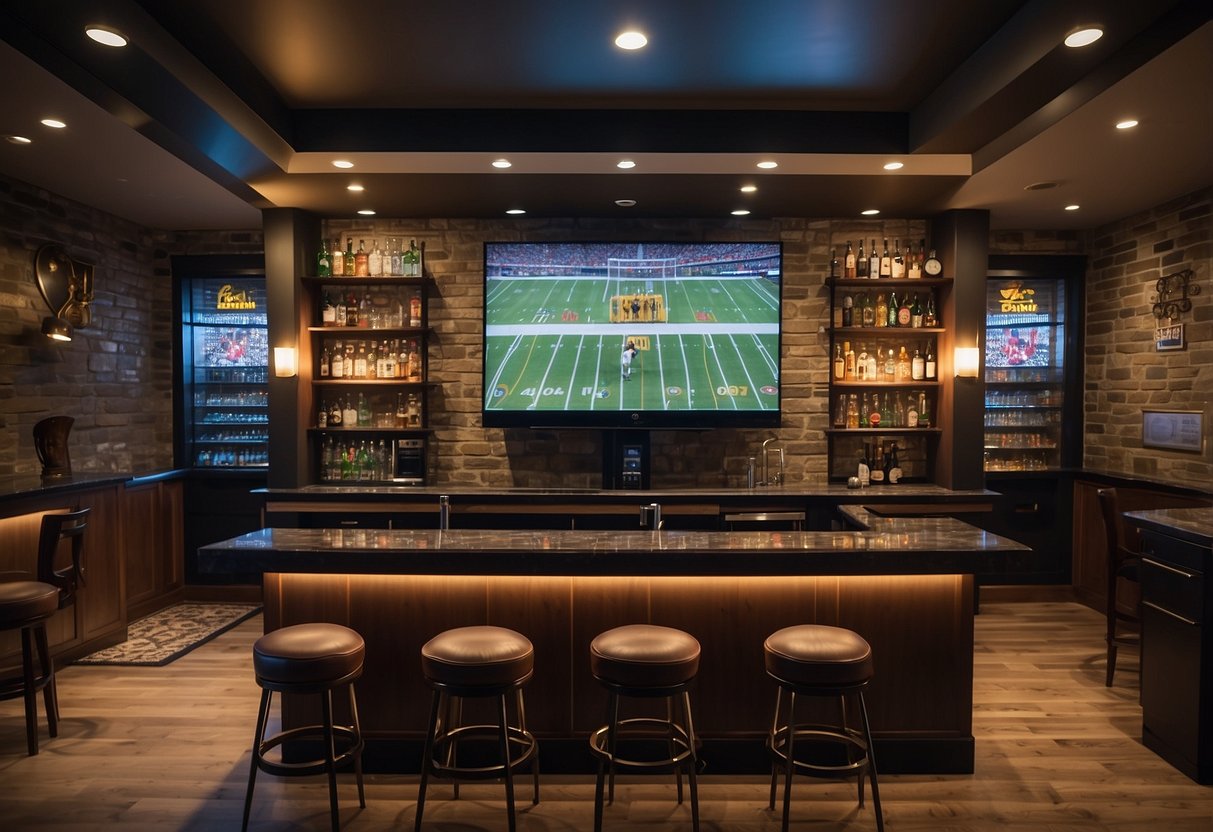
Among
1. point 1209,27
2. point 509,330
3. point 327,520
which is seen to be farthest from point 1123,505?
point 327,520

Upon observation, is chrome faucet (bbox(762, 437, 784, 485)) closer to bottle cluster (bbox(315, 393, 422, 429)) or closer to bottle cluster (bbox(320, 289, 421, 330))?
bottle cluster (bbox(315, 393, 422, 429))

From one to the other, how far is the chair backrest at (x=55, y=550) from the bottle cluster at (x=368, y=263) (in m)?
2.51

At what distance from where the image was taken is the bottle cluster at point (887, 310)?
5.96 meters

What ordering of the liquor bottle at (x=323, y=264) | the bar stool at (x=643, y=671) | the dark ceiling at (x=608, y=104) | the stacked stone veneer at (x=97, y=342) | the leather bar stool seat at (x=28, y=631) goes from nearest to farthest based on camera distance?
the bar stool at (x=643, y=671) < the dark ceiling at (x=608, y=104) < the leather bar stool seat at (x=28, y=631) < the stacked stone veneer at (x=97, y=342) < the liquor bottle at (x=323, y=264)

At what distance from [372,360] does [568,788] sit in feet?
12.5

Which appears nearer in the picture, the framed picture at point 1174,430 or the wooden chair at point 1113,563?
the wooden chair at point 1113,563

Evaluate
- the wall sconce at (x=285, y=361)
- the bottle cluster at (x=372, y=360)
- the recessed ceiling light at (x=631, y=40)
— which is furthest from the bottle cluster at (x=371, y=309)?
the recessed ceiling light at (x=631, y=40)

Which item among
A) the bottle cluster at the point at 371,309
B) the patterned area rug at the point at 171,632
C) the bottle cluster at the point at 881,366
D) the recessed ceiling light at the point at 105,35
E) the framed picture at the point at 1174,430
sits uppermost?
the recessed ceiling light at the point at 105,35

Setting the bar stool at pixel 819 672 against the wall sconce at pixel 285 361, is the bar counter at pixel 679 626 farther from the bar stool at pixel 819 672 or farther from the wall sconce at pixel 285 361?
the wall sconce at pixel 285 361

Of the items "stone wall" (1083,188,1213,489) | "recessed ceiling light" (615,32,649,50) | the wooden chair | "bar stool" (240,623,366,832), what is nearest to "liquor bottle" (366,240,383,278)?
"recessed ceiling light" (615,32,649,50)

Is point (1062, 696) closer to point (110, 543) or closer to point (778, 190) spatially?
point (778, 190)

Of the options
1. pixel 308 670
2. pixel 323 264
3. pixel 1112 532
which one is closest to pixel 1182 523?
pixel 1112 532

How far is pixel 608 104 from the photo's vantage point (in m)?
4.53

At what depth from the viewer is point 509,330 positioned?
585 cm
